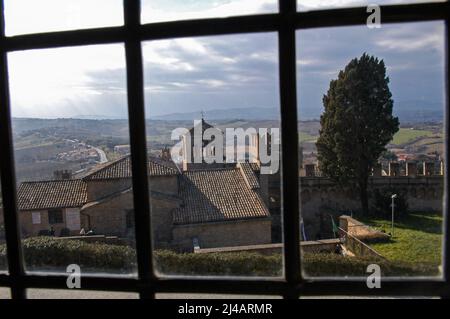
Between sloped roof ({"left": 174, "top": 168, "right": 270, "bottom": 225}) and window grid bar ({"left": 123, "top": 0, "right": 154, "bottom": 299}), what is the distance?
10473mm

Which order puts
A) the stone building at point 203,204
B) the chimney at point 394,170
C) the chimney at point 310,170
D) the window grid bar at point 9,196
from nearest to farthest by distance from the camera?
the window grid bar at point 9,196 → the stone building at point 203,204 → the chimney at point 310,170 → the chimney at point 394,170

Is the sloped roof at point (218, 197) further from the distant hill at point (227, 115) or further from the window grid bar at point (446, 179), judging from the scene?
the window grid bar at point (446, 179)

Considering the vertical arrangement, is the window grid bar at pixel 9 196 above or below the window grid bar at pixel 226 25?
below

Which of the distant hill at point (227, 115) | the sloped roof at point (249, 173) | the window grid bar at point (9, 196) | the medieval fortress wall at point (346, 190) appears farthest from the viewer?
the sloped roof at point (249, 173)

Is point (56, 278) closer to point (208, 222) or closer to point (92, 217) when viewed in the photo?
point (92, 217)

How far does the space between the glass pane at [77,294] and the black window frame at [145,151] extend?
0.18ft

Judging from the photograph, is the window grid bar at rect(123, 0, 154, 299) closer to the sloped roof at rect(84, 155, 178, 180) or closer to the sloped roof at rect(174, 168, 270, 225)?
the sloped roof at rect(84, 155, 178, 180)

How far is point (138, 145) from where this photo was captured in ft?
3.69

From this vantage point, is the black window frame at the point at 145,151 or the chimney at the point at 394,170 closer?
the black window frame at the point at 145,151

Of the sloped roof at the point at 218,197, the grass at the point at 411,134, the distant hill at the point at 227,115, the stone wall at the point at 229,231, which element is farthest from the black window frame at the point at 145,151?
the sloped roof at the point at 218,197

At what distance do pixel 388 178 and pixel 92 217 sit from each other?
9410mm

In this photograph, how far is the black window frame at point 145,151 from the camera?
1.01m

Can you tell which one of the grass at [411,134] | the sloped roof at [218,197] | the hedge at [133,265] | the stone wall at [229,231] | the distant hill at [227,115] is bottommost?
the stone wall at [229,231]

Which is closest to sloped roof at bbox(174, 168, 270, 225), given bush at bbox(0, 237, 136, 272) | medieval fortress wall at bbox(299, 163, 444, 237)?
medieval fortress wall at bbox(299, 163, 444, 237)
